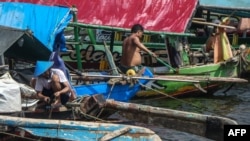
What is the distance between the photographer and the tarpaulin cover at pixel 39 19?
12.2 metres

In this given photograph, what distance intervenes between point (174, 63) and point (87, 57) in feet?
9.03

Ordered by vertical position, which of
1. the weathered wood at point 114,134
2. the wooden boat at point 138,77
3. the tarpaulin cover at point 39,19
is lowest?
the weathered wood at point 114,134

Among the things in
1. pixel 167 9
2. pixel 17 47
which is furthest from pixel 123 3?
pixel 17 47

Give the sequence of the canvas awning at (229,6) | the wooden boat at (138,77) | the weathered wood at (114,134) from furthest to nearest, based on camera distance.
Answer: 1. the canvas awning at (229,6)
2. the wooden boat at (138,77)
3. the weathered wood at (114,134)

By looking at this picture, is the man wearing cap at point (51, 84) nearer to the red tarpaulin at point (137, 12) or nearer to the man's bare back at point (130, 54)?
the man's bare back at point (130, 54)

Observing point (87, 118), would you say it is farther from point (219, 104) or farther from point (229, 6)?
point (229, 6)

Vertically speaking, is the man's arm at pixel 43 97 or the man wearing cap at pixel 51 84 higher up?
the man wearing cap at pixel 51 84

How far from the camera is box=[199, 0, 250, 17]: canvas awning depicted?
19.9 m

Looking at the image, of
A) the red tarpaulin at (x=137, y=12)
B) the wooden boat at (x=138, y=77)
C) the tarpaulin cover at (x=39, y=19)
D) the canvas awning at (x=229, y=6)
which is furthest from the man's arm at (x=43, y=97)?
the canvas awning at (x=229, y=6)

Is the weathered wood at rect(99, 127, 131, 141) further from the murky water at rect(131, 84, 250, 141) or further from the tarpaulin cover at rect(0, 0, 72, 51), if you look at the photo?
the murky water at rect(131, 84, 250, 141)

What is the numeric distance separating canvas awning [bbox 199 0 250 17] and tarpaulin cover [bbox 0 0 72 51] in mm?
8239

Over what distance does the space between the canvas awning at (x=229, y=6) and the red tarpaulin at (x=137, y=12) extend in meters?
3.46

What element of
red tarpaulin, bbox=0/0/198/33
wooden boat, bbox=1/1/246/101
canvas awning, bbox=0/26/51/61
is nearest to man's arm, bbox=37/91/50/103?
canvas awning, bbox=0/26/51/61

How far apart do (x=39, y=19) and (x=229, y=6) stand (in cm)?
938
